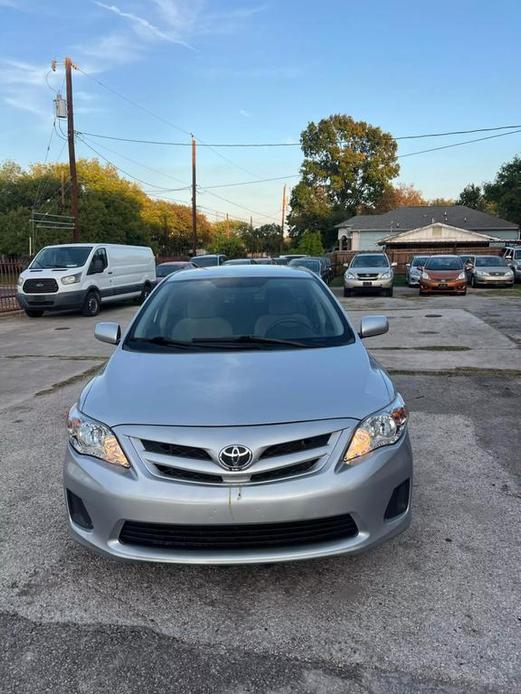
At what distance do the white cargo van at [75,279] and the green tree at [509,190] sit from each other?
3801 centimetres

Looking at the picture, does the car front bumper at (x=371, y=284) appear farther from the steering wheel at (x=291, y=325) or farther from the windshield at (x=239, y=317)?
the steering wheel at (x=291, y=325)

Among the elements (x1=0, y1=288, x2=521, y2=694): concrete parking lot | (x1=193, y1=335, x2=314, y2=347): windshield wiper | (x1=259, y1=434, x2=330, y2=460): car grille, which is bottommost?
(x1=0, y1=288, x2=521, y2=694): concrete parking lot

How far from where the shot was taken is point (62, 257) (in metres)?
15.3

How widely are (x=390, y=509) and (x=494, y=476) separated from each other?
70.4 inches

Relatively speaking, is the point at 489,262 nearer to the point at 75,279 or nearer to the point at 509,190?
the point at 75,279

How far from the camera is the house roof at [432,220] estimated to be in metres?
47.0

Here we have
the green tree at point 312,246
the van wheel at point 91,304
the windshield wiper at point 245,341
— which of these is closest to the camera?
the windshield wiper at point 245,341

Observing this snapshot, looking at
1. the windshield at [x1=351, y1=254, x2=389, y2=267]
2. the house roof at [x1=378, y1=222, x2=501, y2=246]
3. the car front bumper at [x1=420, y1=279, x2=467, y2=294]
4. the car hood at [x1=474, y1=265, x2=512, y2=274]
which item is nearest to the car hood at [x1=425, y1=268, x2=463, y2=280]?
the car front bumper at [x1=420, y1=279, x2=467, y2=294]

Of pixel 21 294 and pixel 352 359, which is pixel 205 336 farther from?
pixel 21 294

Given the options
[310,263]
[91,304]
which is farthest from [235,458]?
[310,263]

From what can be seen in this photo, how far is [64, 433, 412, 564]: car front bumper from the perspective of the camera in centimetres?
231

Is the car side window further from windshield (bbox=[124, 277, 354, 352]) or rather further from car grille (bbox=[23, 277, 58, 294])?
windshield (bbox=[124, 277, 354, 352])

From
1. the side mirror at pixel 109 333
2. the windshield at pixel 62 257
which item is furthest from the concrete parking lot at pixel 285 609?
the windshield at pixel 62 257

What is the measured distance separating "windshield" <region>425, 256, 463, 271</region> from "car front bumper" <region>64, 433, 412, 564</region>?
19175 mm
